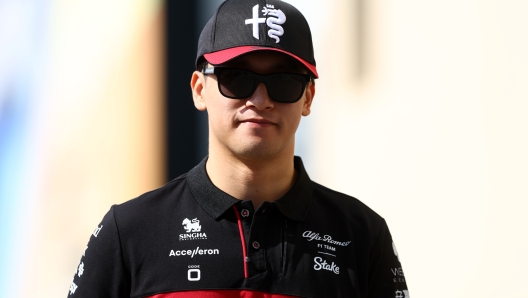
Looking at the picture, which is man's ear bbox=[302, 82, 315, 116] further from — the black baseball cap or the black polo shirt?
the black polo shirt

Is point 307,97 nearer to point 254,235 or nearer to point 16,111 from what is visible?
point 254,235

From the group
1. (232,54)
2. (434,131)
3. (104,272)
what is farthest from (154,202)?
(434,131)

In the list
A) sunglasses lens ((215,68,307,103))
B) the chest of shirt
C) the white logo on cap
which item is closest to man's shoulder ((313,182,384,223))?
the chest of shirt

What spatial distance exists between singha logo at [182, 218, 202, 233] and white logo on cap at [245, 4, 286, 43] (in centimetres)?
52

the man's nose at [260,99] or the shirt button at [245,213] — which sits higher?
the man's nose at [260,99]

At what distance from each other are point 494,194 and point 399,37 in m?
0.78

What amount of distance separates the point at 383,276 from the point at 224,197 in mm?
511

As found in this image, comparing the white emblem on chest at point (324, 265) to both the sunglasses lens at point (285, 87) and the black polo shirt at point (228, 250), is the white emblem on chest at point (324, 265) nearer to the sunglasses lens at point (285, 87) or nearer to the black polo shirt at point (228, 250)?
the black polo shirt at point (228, 250)

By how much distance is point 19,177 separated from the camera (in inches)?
101

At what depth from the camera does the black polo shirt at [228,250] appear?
162 cm

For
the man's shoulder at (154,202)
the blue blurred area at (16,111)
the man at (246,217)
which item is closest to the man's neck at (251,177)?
the man at (246,217)

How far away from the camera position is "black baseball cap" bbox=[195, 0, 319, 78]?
1.70 m

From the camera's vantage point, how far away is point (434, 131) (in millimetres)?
2689

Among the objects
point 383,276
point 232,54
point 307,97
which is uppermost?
point 232,54
